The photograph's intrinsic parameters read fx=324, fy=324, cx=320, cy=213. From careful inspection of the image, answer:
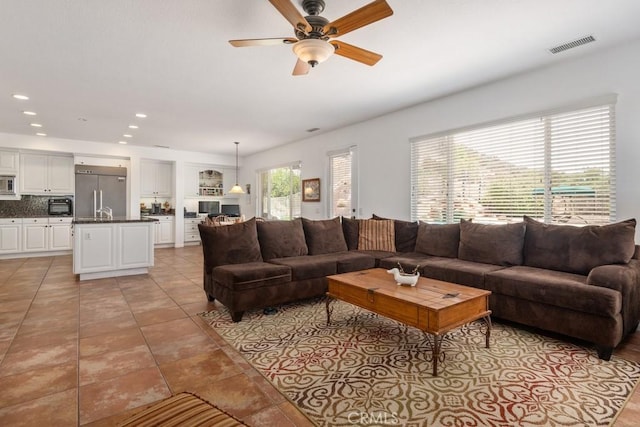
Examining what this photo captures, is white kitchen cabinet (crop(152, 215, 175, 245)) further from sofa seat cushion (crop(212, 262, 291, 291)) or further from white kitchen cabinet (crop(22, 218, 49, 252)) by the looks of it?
sofa seat cushion (crop(212, 262, 291, 291))

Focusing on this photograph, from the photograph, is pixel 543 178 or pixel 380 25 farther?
pixel 543 178

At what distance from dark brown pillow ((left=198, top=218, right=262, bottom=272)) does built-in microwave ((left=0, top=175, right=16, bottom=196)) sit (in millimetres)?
6304

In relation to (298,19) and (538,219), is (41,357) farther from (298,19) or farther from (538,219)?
(538,219)

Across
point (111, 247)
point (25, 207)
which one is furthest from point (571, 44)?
point (25, 207)

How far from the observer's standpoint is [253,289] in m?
3.33

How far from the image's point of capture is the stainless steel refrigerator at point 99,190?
25.4ft

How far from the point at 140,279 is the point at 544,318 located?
527 centimetres

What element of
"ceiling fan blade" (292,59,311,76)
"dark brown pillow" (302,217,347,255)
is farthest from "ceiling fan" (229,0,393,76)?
"dark brown pillow" (302,217,347,255)

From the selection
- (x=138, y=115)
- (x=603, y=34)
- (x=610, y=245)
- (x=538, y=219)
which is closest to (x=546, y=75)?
(x=603, y=34)

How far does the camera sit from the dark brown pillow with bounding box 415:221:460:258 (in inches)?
163

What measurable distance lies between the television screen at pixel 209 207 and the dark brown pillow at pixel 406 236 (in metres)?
6.54

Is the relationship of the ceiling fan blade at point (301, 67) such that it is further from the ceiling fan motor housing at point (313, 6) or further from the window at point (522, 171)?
the window at point (522, 171)

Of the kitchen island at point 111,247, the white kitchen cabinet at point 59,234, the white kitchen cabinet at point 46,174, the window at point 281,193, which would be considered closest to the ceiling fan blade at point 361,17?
the kitchen island at point 111,247

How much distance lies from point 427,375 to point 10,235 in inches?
339
